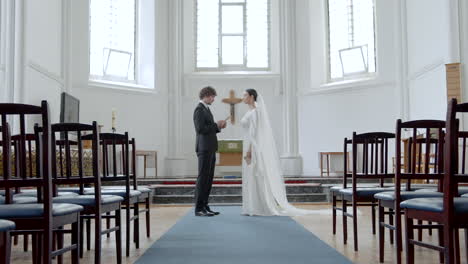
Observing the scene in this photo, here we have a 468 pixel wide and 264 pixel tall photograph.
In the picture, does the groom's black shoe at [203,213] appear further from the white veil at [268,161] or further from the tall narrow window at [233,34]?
the tall narrow window at [233,34]

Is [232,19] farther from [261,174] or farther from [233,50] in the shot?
[261,174]

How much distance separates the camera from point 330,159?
1153 cm

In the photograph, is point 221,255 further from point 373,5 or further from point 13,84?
point 373,5

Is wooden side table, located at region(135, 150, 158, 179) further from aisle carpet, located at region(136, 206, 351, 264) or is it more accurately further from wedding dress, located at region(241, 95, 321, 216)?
aisle carpet, located at region(136, 206, 351, 264)

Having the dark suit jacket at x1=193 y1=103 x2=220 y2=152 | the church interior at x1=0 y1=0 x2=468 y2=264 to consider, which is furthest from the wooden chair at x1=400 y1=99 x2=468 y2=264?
the dark suit jacket at x1=193 y1=103 x2=220 y2=152

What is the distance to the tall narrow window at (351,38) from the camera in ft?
37.7

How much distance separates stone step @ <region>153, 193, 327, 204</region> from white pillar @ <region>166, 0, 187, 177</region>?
11.3 ft

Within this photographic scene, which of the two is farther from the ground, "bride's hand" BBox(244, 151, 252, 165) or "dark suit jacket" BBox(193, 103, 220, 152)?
"dark suit jacket" BBox(193, 103, 220, 152)

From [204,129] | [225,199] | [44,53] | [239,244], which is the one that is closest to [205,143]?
[204,129]

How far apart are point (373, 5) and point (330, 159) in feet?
12.0

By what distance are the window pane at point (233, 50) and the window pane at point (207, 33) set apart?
0.75ft

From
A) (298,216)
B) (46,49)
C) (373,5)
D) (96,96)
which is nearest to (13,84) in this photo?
(46,49)

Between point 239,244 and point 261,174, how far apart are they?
96.4 inches

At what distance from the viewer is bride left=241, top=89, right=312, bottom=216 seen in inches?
257
